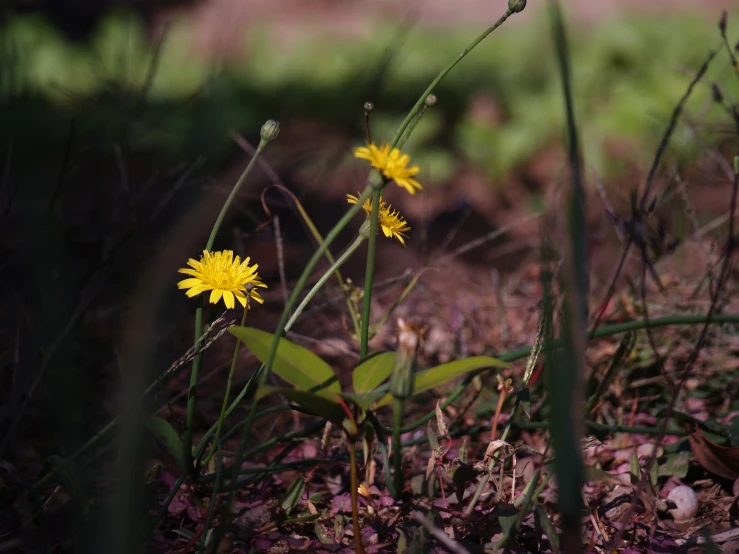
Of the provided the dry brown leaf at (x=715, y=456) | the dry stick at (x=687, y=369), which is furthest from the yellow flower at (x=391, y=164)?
the dry brown leaf at (x=715, y=456)

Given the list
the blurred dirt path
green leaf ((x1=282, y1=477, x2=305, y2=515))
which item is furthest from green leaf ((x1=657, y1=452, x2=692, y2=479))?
the blurred dirt path

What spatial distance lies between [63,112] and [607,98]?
8.79 ft

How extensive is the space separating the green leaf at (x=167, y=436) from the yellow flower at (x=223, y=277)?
156 mm

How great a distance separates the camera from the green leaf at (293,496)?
988 millimetres

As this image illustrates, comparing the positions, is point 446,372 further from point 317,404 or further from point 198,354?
point 198,354

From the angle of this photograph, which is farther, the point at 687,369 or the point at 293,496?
the point at 293,496

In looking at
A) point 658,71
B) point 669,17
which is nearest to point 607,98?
point 658,71

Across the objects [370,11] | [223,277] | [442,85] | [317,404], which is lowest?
[317,404]

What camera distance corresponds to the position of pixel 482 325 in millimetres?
1692

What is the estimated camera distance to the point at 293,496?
3.25 ft

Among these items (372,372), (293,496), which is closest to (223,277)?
(372,372)

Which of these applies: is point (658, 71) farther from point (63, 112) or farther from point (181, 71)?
point (63, 112)

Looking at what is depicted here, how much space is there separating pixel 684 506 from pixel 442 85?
3355 millimetres

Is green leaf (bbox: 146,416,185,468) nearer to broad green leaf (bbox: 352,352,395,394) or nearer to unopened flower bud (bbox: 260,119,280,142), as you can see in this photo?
broad green leaf (bbox: 352,352,395,394)
